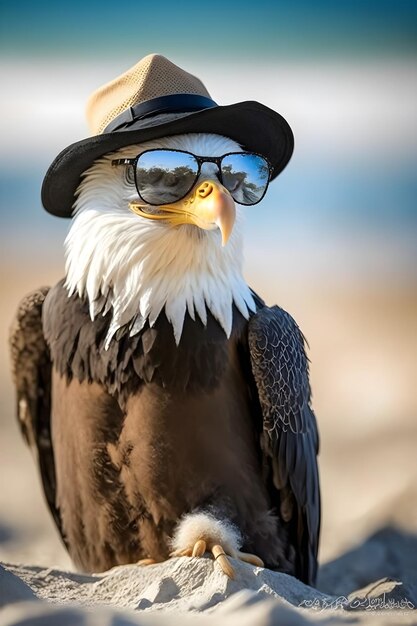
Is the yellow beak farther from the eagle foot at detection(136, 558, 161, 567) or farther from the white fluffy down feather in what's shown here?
the eagle foot at detection(136, 558, 161, 567)

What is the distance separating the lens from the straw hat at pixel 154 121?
407cm

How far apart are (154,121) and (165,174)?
0.68ft

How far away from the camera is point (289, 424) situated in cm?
439

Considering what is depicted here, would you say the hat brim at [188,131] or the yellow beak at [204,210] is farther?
the hat brim at [188,131]

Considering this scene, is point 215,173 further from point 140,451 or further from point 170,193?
point 140,451

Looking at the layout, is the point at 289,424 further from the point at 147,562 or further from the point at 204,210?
the point at 204,210

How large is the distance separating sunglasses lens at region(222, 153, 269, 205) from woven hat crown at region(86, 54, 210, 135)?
0.37 metres

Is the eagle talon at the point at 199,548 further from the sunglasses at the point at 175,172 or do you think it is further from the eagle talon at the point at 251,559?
the sunglasses at the point at 175,172

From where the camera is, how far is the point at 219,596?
12.1 ft

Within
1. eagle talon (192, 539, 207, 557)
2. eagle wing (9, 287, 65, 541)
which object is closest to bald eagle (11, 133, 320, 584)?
eagle talon (192, 539, 207, 557)

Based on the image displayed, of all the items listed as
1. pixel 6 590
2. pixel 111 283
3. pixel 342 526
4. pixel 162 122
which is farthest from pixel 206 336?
pixel 342 526

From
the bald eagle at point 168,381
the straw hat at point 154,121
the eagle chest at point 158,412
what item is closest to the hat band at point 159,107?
the straw hat at point 154,121

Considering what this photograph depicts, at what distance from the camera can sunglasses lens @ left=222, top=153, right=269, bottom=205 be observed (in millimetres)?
4098

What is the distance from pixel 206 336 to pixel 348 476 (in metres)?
3.99
